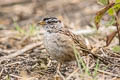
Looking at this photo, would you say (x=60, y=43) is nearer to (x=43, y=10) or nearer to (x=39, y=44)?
(x=39, y=44)

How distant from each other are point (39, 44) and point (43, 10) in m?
3.86

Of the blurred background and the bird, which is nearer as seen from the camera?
the bird

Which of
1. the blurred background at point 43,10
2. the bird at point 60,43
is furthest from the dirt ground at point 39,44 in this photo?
the bird at point 60,43

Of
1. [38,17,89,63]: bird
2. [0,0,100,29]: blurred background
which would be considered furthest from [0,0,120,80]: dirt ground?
[38,17,89,63]: bird

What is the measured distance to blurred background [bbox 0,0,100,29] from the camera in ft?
33.1

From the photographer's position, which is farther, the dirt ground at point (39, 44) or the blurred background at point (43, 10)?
the blurred background at point (43, 10)

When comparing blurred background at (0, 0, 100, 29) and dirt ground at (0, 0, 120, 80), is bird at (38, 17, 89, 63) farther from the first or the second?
blurred background at (0, 0, 100, 29)

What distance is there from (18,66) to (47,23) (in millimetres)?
833

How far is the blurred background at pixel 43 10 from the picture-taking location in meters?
10.1

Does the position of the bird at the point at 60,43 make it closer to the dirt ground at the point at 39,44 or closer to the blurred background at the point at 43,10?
the dirt ground at the point at 39,44

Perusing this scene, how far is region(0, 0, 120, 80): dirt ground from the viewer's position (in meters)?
5.35

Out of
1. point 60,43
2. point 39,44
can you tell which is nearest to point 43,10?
point 39,44

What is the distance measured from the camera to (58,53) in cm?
528

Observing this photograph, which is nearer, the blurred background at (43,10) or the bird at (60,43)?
the bird at (60,43)
